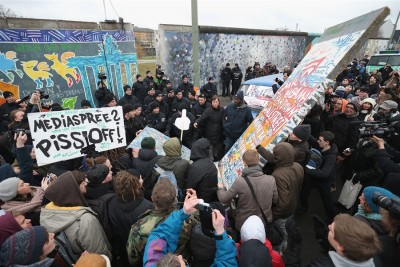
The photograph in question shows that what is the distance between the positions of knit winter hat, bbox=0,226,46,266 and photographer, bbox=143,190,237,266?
0.72 m

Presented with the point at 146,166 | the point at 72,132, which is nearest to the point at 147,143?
the point at 146,166

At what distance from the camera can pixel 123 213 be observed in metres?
2.25

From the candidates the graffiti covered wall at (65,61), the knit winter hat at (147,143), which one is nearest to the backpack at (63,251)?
the knit winter hat at (147,143)

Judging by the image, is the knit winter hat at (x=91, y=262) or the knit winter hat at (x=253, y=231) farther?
the knit winter hat at (x=253, y=231)

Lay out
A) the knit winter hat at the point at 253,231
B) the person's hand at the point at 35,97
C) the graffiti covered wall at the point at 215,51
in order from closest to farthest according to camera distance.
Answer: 1. the knit winter hat at the point at 253,231
2. the person's hand at the point at 35,97
3. the graffiti covered wall at the point at 215,51

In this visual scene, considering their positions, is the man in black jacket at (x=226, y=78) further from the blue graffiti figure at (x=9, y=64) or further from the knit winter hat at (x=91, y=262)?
the knit winter hat at (x=91, y=262)

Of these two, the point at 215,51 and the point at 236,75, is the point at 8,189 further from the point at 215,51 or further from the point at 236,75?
the point at 215,51

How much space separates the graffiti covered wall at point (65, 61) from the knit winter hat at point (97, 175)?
6.49 metres

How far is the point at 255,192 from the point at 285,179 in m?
0.43

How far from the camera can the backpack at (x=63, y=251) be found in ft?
6.61

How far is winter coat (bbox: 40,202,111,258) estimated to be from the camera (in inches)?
80.7

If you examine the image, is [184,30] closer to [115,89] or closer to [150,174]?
[115,89]

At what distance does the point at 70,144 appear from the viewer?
10.8 feet

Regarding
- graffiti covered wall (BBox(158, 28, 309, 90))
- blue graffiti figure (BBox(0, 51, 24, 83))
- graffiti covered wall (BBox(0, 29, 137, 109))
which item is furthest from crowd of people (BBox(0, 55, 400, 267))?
graffiti covered wall (BBox(158, 28, 309, 90))
